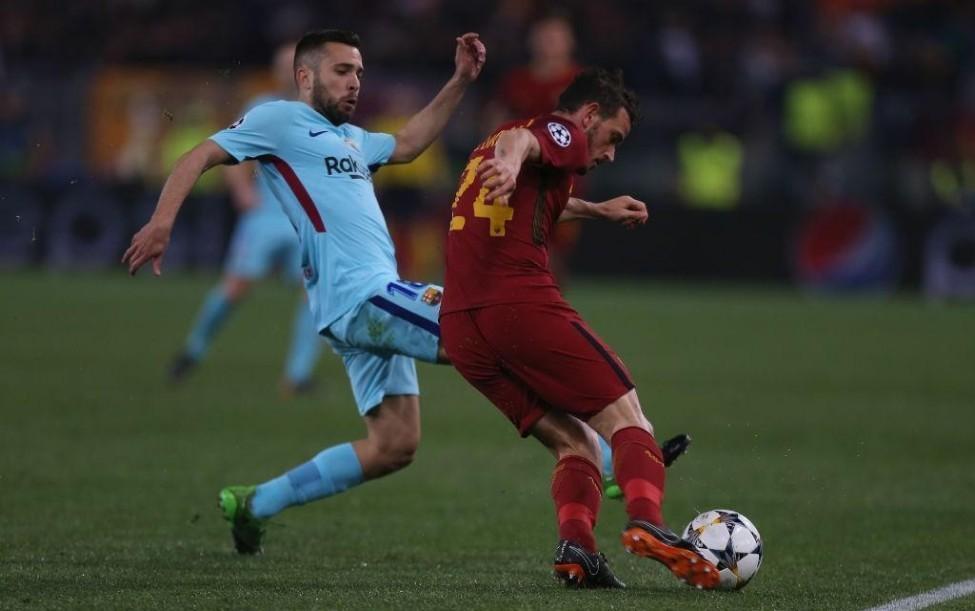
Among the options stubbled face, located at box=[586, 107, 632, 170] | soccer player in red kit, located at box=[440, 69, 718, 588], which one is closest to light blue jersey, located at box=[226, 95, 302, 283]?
soccer player in red kit, located at box=[440, 69, 718, 588]

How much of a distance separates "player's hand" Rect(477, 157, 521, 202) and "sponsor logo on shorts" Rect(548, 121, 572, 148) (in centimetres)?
41

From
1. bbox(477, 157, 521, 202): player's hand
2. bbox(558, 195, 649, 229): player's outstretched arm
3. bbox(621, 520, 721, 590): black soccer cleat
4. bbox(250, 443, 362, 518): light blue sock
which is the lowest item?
bbox(250, 443, 362, 518): light blue sock

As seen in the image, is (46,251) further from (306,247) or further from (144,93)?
(306,247)

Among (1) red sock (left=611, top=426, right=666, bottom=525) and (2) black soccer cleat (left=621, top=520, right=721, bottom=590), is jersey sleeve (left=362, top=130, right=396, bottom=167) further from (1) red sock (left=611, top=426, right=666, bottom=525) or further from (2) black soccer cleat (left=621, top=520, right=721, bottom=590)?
(2) black soccer cleat (left=621, top=520, right=721, bottom=590)

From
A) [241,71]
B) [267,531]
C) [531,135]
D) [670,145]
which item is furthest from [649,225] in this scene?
[531,135]

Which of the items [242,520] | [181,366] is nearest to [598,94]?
[242,520]

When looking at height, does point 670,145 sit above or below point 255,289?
above

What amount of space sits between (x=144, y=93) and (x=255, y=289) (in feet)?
14.2

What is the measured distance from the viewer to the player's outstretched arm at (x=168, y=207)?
5629mm

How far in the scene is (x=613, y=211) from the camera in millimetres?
6262

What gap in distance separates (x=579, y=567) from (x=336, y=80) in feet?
→ 7.10

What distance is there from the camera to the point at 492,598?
5406 millimetres

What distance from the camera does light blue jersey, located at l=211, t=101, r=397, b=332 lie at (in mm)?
6453

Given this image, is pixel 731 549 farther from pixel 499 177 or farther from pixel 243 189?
pixel 243 189
